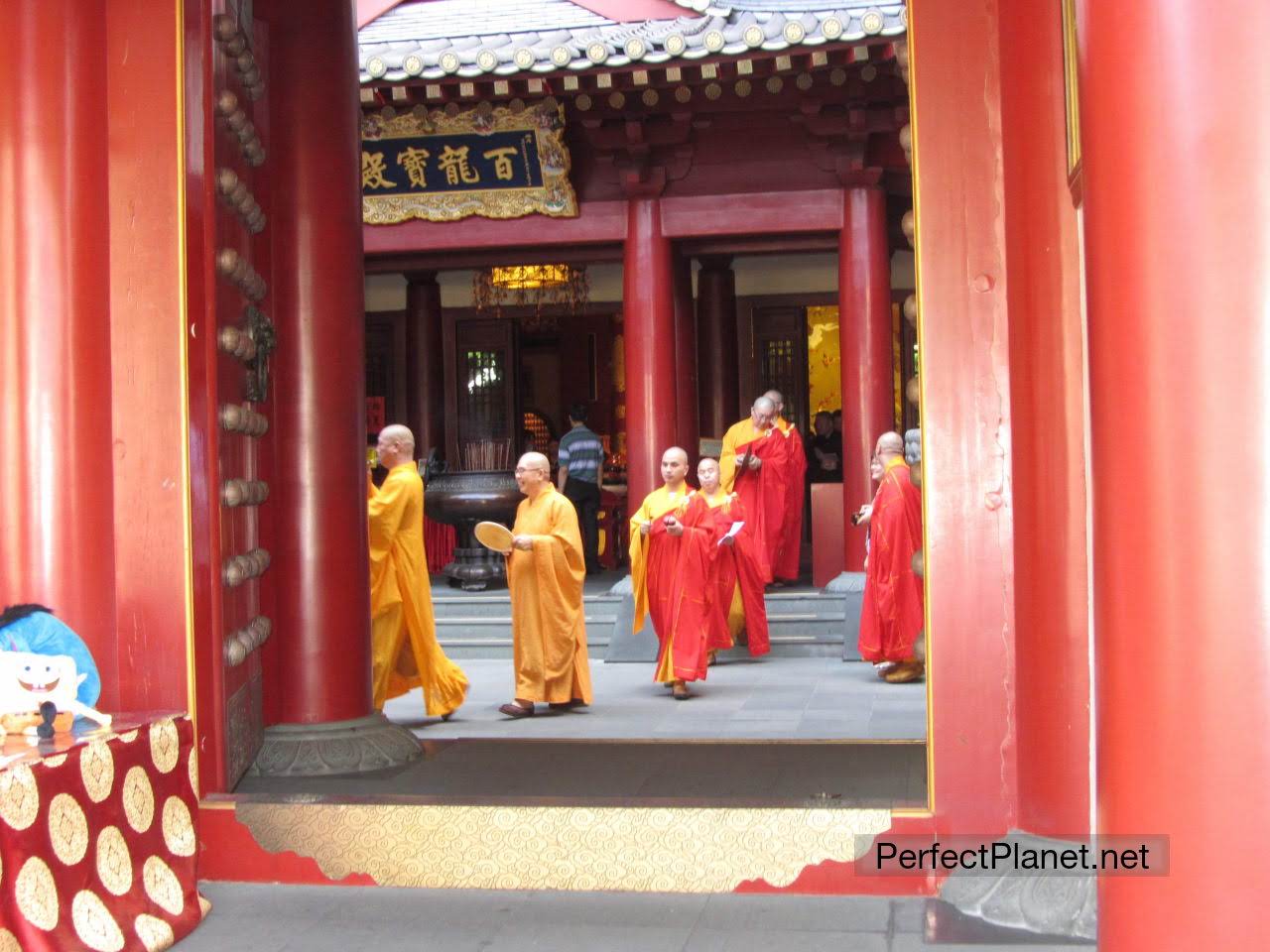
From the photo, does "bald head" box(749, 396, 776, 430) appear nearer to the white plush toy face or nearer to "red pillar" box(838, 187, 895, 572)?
"red pillar" box(838, 187, 895, 572)

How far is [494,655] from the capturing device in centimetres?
1050

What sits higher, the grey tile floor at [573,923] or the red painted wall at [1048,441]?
the red painted wall at [1048,441]

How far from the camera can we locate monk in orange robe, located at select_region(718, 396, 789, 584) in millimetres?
11070

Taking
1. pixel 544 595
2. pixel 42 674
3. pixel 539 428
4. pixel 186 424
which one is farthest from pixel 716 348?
pixel 42 674

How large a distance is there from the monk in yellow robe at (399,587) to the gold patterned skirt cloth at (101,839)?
2666 millimetres

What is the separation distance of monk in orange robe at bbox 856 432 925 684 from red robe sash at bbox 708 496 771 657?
0.92 meters

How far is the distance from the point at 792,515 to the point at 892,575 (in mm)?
2812

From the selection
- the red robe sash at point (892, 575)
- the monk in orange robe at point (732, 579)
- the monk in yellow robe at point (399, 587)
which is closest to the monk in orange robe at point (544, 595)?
the monk in yellow robe at point (399, 587)

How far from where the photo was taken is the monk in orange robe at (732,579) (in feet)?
29.5

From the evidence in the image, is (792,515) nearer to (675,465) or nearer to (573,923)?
(675,465)

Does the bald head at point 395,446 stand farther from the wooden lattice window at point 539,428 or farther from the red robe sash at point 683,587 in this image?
the wooden lattice window at point 539,428

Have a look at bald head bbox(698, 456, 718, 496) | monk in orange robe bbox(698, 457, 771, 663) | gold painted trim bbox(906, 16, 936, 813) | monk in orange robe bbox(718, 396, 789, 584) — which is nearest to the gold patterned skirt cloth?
gold painted trim bbox(906, 16, 936, 813)

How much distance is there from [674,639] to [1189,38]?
646 cm

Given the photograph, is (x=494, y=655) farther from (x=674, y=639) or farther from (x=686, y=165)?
(x=686, y=165)
